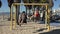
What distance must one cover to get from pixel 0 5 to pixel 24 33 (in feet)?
65.9

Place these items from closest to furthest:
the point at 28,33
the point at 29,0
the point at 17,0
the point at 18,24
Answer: the point at 28,33, the point at 18,24, the point at 17,0, the point at 29,0

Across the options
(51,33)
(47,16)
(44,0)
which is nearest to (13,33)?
(51,33)

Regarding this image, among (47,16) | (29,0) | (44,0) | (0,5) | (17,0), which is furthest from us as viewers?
(0,5)

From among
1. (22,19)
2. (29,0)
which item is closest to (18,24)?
(22,19)

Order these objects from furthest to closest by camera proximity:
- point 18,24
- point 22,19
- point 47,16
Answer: point 18,24 < point 22,19 < point 47,16

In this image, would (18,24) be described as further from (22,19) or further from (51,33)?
(51,33)

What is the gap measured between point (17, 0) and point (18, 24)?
340 centimetres

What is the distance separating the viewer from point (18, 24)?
17766mm

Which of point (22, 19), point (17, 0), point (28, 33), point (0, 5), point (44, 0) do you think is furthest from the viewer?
point (0, 5)

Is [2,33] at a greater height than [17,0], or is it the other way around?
[17,0]

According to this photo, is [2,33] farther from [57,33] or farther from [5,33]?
[57,33]

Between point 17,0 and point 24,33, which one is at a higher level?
point 17,0

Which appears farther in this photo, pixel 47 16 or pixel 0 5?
pixel 0 5

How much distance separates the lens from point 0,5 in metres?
32.6
